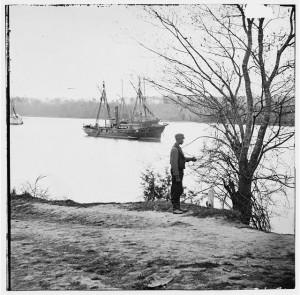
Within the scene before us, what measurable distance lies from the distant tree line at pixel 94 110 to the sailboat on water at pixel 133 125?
0.55 ft

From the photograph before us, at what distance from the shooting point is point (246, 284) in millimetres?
5426

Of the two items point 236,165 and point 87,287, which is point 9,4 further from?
point 236,165

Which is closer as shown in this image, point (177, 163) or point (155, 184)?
point (177, 163)

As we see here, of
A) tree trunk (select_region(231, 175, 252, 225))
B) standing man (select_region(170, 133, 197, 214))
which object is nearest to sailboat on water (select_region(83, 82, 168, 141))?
standing man (select_region(170, 133, 197, 214))

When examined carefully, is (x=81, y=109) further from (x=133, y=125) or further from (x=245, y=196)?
(x=245, y=196)

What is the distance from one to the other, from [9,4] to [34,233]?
182 inches

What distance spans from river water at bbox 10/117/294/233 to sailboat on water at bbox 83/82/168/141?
0.75ft

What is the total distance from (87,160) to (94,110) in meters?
2.39

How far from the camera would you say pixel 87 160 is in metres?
11.4

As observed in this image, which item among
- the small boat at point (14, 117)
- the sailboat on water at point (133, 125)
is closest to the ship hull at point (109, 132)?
the sailboat on water at point (133, 125)

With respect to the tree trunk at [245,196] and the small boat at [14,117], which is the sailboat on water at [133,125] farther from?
the tree trunk at [245,196]

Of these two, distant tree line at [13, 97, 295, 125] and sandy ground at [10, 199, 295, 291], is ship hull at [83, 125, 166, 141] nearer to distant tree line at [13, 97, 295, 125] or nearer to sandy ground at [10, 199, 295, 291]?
distant tree line at [13, 97, 295, 125]

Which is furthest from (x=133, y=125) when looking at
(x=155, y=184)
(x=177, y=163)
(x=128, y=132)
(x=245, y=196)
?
(x=245, y=196)

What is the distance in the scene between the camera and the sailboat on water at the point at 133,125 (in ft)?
31.9
